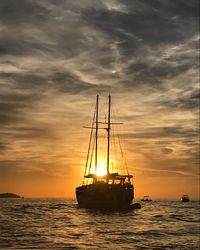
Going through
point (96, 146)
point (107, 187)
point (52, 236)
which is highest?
point (96, 146)

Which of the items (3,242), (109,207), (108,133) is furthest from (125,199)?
(3,242)

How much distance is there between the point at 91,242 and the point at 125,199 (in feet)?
205

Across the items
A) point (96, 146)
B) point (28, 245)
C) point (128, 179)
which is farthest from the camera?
point (96, 146)

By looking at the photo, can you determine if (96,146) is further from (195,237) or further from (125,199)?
(195,237)

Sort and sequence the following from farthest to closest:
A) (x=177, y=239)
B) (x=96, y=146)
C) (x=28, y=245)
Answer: (x=96, y=146) → (x=177, y=239) → (x=28, y=245)

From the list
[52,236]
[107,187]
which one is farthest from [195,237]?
[107,187]

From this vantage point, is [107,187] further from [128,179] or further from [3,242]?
[3,242]

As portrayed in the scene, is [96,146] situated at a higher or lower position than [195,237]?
higher

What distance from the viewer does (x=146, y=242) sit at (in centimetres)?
3825

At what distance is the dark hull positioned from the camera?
318 ft

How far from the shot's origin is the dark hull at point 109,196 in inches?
3812

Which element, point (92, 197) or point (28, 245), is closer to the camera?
point (28, 245)

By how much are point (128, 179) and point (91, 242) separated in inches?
2635

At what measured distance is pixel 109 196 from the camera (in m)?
97.3
